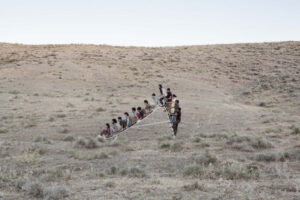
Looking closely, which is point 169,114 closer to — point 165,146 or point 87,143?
point 165,146

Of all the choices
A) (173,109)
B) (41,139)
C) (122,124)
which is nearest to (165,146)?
(173,109)

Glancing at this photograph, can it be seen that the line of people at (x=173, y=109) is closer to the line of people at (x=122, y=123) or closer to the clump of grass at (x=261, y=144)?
the line of people at (x=122, y=123)

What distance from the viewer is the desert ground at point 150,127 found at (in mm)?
7688

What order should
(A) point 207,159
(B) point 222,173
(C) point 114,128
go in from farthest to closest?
(C) point 114,128, (A) point 207,159, (B) point 222,173

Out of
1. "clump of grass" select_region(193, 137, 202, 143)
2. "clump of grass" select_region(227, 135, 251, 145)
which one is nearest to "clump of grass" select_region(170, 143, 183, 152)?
"clump of grass" select_region(193, 137, 202, 143)

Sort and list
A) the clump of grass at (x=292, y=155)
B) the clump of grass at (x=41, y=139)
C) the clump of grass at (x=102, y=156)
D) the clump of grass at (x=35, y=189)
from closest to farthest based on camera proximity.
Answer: the clump of grass at (x=35, y=189), the clump of grass at (x=292, y=155), the clump of grass at (x=102, y=156), the clump of grass at (x=41, y=139)

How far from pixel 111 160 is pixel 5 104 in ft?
52.8

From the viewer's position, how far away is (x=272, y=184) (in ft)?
24.8

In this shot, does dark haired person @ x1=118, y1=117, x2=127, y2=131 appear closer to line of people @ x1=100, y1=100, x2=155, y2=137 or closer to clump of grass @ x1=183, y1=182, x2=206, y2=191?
line of people @ x1=100, y1=100, x2=155, y2=137

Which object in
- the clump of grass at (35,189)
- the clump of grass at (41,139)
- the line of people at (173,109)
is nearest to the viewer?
the clump of grass at (35,189)

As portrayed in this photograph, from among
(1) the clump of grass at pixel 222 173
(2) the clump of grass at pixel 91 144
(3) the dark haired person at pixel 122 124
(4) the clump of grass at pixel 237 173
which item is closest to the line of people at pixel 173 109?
(3) the dark haired person at pixel 122 124

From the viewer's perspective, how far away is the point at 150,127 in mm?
17578

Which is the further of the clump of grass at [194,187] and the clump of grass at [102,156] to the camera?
the clump of grass at [102,156]

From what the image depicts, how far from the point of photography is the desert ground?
7.69m
